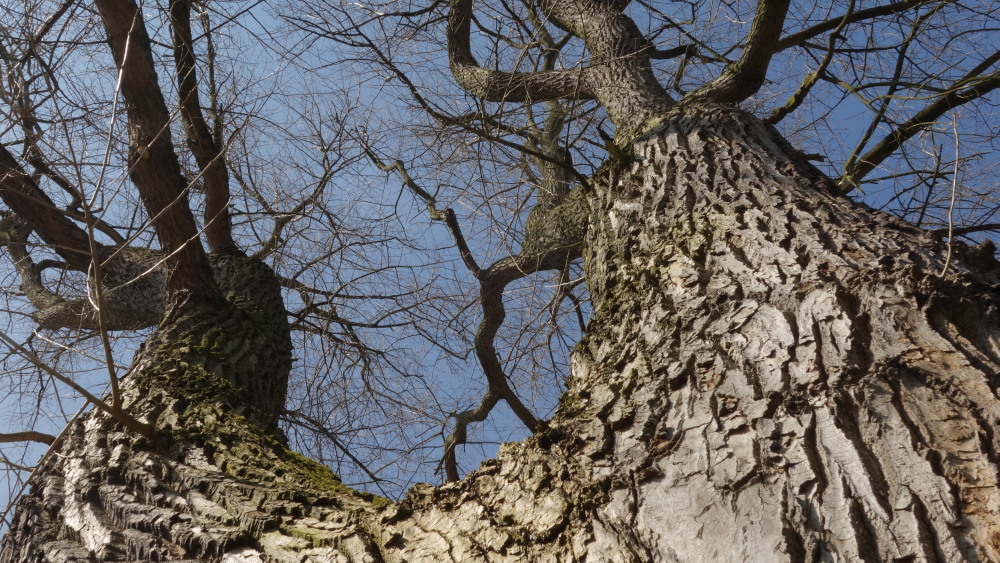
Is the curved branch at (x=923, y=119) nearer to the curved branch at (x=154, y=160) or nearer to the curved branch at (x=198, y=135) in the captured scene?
the curved branch at (x=154, y=160)

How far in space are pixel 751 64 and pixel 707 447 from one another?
2.47 m

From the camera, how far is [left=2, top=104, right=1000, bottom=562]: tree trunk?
1.11 metres

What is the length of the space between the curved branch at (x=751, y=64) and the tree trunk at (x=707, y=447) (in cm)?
110

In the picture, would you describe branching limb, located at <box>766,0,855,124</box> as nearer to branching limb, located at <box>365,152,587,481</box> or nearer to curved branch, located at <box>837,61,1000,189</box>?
curved branch, located at <box>837,61,1000,189</box>

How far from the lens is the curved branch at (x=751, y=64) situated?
290cm

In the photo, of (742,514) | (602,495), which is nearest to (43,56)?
(602,495)

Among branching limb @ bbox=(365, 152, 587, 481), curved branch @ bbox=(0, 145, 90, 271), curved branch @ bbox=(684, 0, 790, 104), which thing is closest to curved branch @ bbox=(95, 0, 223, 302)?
curved branch @ bbox=(0, 145, 90, 271)

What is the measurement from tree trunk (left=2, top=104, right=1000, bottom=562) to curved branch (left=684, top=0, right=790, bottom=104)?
110cm

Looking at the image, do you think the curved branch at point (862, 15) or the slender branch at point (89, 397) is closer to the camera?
the slender branch at point (89, 397)

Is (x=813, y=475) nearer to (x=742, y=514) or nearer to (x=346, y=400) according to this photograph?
(x=742, y=514)

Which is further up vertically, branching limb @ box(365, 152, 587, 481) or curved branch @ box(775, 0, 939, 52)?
curved branch @ box(775, 0, 939, 52)

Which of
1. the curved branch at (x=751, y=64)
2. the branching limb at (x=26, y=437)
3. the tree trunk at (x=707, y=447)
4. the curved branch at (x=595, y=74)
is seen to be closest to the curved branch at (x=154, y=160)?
the tree trunk at (x=707, y=447)

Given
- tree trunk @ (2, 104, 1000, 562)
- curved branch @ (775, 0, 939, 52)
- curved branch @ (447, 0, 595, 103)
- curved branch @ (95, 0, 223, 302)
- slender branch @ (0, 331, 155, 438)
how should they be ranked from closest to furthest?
tree trunk @ (2, 104, 1000, 562), slender branch @ (0, 331, 155, 438), curved branch @ (95, 0, 223, 302), curved branch @ (775, 0, 939, 52), curved branch @ (447, 0, 595, 103)

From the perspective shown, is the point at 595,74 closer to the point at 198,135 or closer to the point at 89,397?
the point at 198,135
